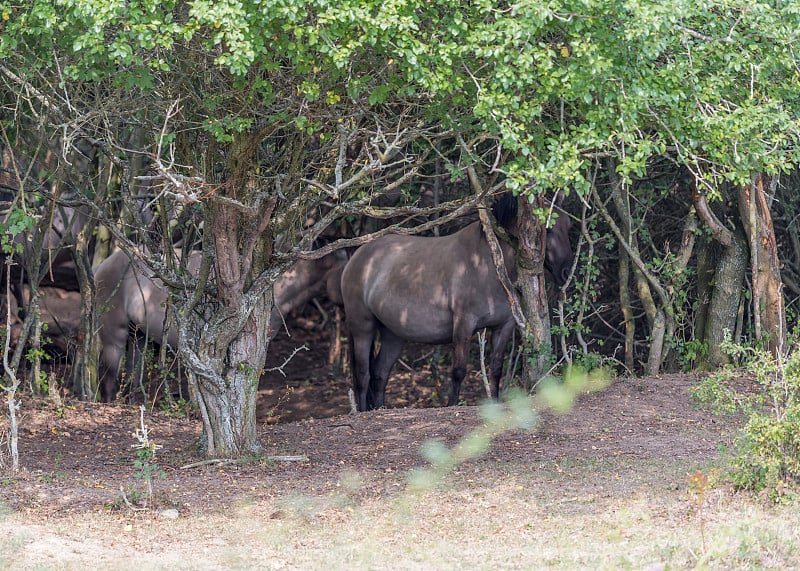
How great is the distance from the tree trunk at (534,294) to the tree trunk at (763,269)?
190 cm

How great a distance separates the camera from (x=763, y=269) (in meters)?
9.27

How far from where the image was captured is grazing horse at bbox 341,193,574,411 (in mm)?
9609

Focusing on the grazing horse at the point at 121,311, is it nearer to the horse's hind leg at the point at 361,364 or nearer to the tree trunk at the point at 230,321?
the horse's hind leg at the point at 361,364

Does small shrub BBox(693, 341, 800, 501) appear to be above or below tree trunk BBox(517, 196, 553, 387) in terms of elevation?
below

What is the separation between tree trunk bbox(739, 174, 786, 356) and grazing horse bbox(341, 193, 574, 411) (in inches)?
65.5

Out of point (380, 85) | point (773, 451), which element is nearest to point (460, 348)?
point (380, 85)

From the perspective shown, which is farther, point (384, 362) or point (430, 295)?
point (384, 362)

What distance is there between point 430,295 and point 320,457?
2980 mm

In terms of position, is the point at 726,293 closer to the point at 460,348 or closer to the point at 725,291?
the point at 725,291

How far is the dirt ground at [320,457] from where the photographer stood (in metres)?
5.98

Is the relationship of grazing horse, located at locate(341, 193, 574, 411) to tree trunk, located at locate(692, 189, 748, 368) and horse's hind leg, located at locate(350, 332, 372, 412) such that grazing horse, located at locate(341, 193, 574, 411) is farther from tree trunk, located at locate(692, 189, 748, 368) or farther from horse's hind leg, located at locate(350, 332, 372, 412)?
tree trunk, located at locate(692, 189, 748, 368)

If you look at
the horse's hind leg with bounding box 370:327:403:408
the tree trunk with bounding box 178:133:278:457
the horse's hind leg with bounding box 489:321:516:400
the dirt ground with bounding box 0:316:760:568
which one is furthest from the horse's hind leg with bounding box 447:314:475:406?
the tree trunk with bounding box 178:133:278:457

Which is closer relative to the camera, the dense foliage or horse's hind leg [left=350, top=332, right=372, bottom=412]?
the dense foliage

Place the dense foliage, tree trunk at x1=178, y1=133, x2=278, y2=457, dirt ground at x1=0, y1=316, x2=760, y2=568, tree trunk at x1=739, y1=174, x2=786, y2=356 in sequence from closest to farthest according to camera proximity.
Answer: the dense foliage < dirt ground at x1=0, y1=316, x2=760, y2=568 < tree trunk at x1=178, y1=133, x2=278, y2=457 < tree trunk at x1=739, y1=174, x2=786, y2=356
